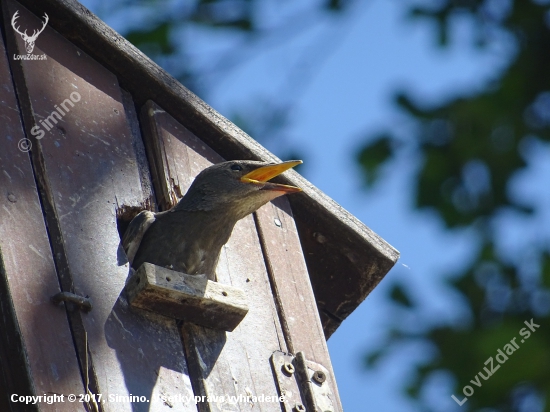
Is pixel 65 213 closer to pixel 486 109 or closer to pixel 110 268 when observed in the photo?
pixel 110 268

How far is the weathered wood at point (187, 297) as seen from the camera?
460cm

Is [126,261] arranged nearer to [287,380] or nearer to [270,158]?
[287,380]

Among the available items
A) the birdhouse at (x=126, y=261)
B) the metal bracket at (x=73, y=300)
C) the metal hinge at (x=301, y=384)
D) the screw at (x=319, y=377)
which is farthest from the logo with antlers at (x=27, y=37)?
the screw at (x=319, y=377)

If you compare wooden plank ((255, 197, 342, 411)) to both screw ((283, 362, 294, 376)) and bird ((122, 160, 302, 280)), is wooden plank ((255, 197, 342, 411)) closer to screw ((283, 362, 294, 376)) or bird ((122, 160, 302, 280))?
screw ((283, 362, 294, 376))

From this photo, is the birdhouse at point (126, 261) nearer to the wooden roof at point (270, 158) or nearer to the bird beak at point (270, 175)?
the wooden roof at point (270, 158)

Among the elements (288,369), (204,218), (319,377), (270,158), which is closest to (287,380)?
(288,369)

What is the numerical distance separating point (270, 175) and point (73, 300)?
1223mm

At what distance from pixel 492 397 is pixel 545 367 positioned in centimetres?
19

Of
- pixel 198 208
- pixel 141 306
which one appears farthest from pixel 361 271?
pixel 141 306

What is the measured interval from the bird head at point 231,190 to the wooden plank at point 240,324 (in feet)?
0.50

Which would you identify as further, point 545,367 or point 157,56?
point 157,56

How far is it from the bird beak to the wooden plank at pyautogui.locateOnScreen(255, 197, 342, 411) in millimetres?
218

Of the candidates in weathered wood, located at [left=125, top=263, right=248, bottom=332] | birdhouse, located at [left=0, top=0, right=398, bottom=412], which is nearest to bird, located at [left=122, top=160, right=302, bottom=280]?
birdhouse, located at [left=0, top=0, right=398, bottom=412]

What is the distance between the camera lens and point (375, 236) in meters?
5.64
